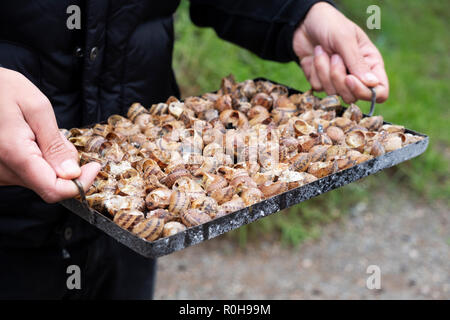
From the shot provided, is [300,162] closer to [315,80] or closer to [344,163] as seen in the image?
[344,163]

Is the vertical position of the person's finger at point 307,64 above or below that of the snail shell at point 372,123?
above

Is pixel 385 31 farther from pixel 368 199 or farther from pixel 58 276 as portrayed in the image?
pixel 58 276

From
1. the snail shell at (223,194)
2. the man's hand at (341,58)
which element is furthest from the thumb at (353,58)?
the snail shell at (223,194)

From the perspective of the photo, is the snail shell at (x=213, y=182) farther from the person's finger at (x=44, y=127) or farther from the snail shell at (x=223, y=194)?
the person's finger at (x=44, y=127)

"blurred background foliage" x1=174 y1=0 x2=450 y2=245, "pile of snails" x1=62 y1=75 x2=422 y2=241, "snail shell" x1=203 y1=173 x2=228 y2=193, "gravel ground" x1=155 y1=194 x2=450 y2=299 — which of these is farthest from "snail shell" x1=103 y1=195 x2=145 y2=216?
"blurred background foliage" x1=174 y1=0 x2=450 y2=245

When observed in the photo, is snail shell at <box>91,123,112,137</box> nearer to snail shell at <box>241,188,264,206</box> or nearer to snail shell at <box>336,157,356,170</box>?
snail shell at <box>241,188,264,206</box>

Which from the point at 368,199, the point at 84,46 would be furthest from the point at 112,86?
the point at 368,199
